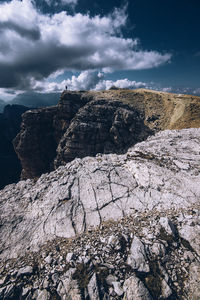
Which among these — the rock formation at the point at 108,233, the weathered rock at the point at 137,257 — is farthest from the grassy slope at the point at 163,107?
the weathered rock at the point at 137,257

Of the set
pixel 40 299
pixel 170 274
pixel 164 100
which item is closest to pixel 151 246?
pixel 170 274

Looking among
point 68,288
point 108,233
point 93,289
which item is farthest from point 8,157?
→ point 93,289

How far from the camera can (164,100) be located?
62906 millimetres

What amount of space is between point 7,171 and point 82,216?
5457 inches

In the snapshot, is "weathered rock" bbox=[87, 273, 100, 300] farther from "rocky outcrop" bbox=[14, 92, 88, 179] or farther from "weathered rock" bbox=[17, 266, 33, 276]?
"rocky outcrop" bbox=[14, 92, 88, 179]

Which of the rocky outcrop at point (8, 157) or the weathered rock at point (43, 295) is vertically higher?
the weathered rock at point (43, 295)

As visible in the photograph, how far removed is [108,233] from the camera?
31.7 ft

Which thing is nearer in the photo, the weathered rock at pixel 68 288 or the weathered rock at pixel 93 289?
the weathered rock at pixel 93 289

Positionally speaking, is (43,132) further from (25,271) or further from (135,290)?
(135,290)

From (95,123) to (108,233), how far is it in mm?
48705

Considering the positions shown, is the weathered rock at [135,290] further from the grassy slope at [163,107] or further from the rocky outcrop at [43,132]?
the rocky outcrop at [43,132]

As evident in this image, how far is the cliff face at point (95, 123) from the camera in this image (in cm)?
5197

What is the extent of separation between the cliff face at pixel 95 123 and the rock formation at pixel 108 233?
36633 millimetres

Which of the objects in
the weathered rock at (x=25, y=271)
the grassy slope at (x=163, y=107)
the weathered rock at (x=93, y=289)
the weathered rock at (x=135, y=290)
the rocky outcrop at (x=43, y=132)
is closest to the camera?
the weathered rock at (x=135, y=290)
